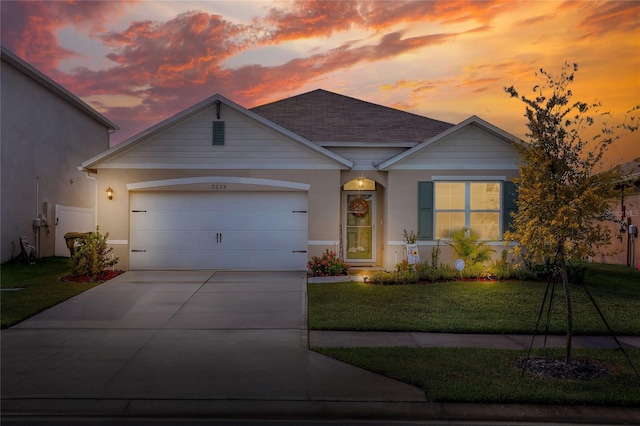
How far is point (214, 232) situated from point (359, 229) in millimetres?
4662

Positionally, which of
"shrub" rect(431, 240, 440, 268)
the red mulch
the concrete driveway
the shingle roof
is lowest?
the concrete driveway

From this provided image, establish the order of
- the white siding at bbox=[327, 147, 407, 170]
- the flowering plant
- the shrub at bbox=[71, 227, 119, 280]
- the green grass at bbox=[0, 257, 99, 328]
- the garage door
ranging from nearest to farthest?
the green grass at bbox=[0, 257, 99, 328] → the shrub at bbox=[71, 227, 119, 280] → the flowering plant → the garage door → the white siding at bbox=[327, 147, 407, 170]

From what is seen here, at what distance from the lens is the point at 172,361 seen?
21.4ft

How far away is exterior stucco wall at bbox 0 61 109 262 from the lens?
1652 centimetres

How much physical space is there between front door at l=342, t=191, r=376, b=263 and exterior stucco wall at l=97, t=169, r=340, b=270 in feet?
4.69

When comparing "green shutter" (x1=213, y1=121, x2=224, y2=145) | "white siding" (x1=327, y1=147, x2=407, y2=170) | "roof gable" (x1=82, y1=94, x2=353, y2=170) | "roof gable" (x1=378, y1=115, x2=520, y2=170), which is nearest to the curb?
"roof gable" (x1=82, y1=94, x2=353, y2=170)

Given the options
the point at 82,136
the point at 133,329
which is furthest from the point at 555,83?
the point at 82,136

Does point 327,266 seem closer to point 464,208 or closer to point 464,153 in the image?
point 464,208

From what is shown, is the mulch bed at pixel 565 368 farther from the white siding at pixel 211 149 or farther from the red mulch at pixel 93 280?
the red mulch at pixel 93 280

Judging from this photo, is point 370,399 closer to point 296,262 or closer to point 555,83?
point 555,83

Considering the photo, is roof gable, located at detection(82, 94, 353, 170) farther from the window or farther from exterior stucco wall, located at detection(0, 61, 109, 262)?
exterior stucco wall, located at detection(0, 61, 109, 262)

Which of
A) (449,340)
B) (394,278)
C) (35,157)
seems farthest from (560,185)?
(35,157)

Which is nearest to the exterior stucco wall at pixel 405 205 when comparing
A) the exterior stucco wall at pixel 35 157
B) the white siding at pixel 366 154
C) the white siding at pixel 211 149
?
the white siding at pixel 366 154

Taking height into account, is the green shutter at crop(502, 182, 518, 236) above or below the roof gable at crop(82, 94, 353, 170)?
below
